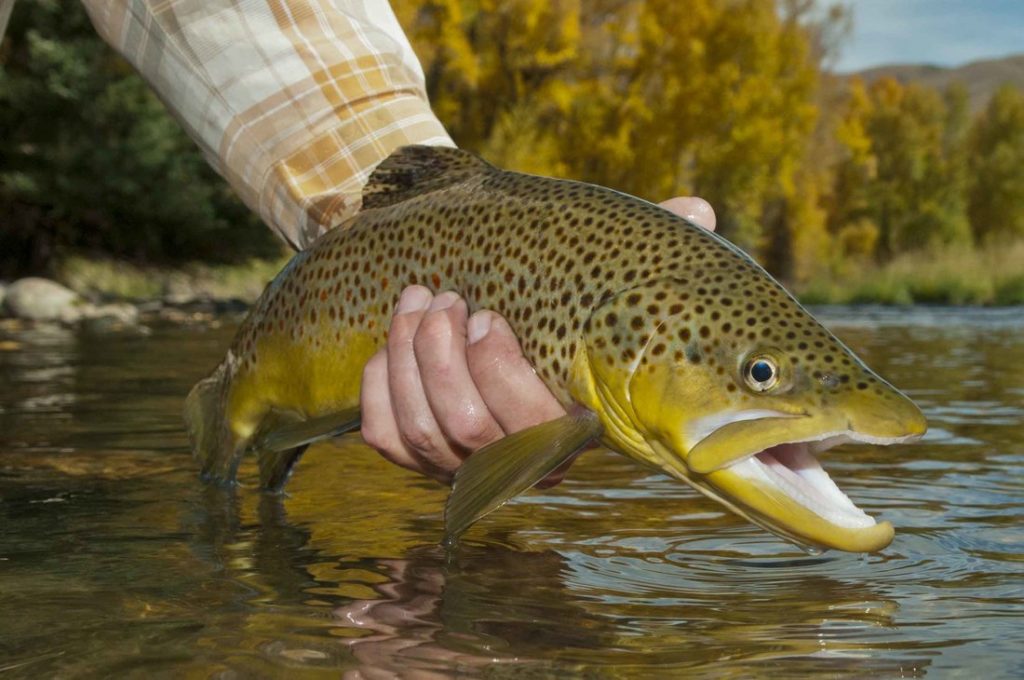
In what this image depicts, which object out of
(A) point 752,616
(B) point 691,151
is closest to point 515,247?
(A) point 752,616

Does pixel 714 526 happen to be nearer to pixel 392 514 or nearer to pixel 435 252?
pixel 392 514

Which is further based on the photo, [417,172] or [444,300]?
[417,172]

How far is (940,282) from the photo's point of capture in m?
29.3

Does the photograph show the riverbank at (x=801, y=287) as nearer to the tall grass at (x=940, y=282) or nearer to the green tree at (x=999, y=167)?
the tall grass at (x=940, y=282)

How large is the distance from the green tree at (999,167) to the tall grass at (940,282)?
3134cm

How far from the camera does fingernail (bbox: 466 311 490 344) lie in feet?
9.21

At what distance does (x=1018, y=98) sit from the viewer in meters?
64.9

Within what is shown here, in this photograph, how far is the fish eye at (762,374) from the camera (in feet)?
8.05

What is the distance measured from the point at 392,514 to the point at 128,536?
735 millimetres

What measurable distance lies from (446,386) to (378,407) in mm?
197

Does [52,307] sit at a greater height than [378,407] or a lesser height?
lesser

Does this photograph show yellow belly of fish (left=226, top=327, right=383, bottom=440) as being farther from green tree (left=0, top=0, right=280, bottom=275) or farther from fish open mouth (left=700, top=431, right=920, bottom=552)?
green tree (left=0, top=0, right=280, bottom=275)

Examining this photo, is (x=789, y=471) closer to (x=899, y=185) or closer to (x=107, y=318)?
(x=107, y=318)

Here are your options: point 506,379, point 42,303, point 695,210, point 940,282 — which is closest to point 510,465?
point 506,379
